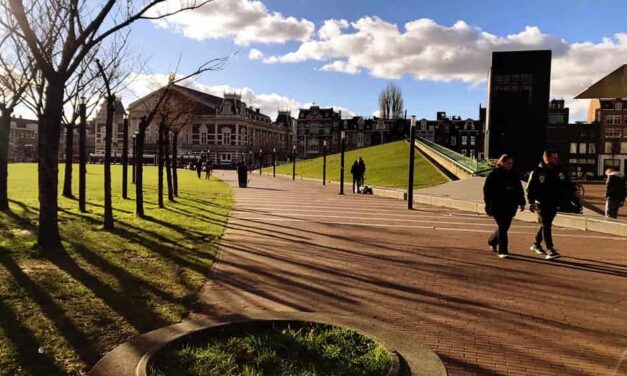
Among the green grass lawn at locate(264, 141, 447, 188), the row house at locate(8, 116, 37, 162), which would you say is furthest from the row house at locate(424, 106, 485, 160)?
the row house at locate(8, 116, 37, 162)

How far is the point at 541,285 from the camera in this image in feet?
22.2

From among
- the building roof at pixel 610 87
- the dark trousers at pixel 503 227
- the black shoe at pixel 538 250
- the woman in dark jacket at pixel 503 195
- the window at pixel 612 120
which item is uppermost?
the window at pixel 612 120

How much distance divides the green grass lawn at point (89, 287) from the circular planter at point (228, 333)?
1.86ft

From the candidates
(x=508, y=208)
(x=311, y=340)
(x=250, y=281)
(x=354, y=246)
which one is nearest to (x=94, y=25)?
(x=250, y=281)

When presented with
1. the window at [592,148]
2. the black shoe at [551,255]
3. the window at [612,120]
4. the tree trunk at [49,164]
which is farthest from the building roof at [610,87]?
the window at [592,148]

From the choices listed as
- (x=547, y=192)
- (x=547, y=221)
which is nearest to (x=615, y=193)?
(x=547, y=221)

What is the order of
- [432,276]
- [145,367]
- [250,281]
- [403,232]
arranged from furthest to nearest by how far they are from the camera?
1. [403,232]
2. [432,276]
3. [250,281]
4. [145,367]

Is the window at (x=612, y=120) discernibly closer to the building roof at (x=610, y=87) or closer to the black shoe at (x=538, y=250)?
the black shoe at (x=538, y=250)

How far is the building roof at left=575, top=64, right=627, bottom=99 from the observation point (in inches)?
188

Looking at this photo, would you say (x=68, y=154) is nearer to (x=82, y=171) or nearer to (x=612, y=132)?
(x=82, y=171)

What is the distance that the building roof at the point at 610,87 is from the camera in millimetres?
4777

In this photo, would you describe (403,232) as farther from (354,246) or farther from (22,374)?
(22,374)

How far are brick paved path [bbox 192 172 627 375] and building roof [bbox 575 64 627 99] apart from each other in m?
2.32

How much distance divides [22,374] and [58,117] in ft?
17.5
